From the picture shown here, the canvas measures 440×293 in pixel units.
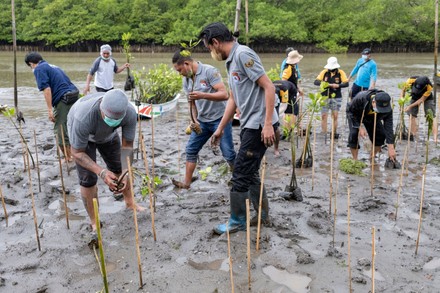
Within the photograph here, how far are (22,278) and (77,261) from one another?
448mm

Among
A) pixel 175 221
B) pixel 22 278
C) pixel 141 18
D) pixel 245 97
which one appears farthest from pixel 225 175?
pixel 141 18

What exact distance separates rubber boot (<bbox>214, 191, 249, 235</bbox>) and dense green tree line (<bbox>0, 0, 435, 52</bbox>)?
37.8 m

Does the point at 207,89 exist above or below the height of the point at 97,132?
above

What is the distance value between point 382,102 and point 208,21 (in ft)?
136

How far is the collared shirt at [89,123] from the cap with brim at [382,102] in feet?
11.7

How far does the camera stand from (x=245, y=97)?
3.76 metres

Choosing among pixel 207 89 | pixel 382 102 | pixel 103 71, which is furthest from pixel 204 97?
pixel 103 71

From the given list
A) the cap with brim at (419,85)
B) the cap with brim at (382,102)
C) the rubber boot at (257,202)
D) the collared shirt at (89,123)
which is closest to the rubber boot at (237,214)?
the rubber boot at (257,202)

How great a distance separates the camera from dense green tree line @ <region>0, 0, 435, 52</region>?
43.1 m

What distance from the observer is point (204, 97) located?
4.89 m

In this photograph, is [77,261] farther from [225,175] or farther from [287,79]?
[287,79]

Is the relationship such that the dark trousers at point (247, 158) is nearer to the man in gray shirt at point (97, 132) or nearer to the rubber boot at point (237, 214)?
the rubber boot at point (237, 214)

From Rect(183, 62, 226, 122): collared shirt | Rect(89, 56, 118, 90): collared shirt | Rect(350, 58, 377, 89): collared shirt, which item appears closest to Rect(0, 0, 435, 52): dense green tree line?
Rect(350, 58, 377, 89): collared shirt

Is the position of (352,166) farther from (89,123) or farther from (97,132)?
(89,123)
